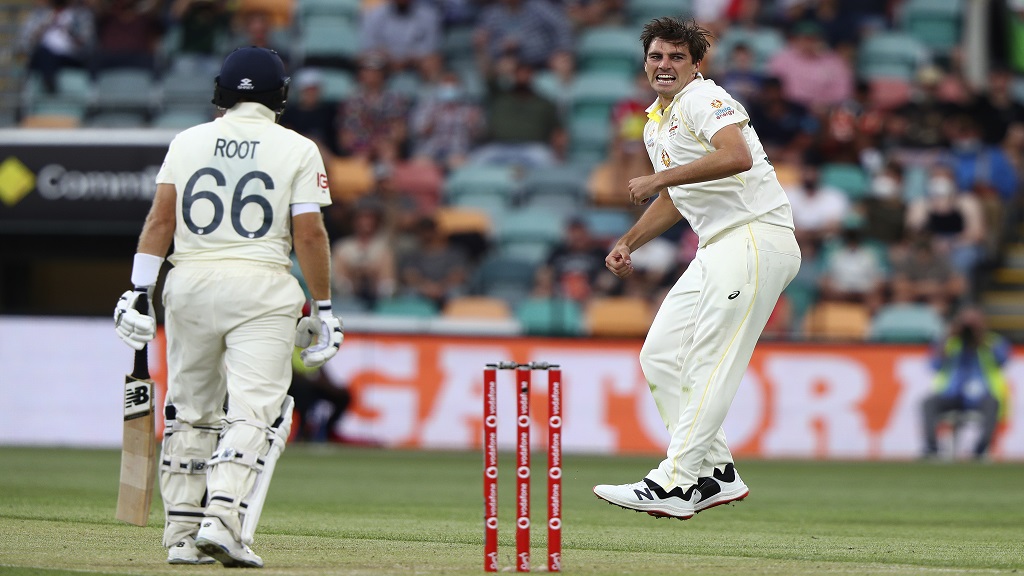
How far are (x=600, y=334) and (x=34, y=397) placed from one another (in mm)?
5918

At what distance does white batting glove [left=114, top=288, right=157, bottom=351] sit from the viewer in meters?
6.08

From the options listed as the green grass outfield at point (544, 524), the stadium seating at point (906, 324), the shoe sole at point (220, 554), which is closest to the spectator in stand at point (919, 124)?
the stadium seating at point (906, 324)

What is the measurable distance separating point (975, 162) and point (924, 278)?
2.23 m

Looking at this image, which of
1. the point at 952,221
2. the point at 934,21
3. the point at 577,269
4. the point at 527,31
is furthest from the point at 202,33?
the point at 934,21

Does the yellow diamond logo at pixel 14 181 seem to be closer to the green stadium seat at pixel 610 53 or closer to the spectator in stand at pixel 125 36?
the spectator in stand at pixel 125 36

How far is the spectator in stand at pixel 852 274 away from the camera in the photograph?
16875 millimetres

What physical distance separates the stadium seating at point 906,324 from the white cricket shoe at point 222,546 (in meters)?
11.4

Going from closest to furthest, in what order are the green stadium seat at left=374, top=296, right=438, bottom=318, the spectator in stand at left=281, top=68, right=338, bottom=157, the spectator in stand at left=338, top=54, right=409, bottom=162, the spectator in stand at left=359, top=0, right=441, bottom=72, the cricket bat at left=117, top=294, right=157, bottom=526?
1. the cricket bat at left=117, top=294, right=157, bottom=526
2. the green stadium seat at left=374, top=296, right=438, bottom=318
3. the spectator in stand at left=281, top=68, right=338, bottom=157
4. the spectator in stand at left=338, top=54, right=409, bottom=162
5. the spectator in stand at left=359, top=0, right=441, bottom=72

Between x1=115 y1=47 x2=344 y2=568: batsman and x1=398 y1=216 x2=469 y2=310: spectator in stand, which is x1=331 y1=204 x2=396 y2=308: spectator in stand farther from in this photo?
x1=115 y1=47 x2=344 y2=568: batsman

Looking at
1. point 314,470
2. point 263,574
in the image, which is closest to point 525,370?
point 263,574

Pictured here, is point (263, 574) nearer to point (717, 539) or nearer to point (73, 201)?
point (717, 539)

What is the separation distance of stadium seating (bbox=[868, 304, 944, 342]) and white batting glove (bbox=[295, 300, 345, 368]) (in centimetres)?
1096

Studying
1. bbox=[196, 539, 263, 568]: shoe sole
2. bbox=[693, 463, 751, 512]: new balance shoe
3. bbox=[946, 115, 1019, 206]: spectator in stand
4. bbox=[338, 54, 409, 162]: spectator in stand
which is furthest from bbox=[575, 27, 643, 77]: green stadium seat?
bbox=[196, 539, 263, 568]: shoe sole

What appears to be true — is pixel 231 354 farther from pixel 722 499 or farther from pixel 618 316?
pixel 618 316
